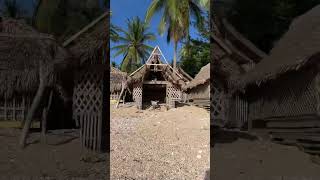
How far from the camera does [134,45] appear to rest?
4.37 metres

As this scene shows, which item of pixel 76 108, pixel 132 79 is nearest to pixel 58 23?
pixel 76 108

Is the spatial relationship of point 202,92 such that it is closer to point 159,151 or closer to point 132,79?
point 132,79

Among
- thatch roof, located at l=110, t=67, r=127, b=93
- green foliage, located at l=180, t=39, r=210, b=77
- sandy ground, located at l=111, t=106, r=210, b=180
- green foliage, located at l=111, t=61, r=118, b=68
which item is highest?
green foliage, located at l=180, t=39, r=210, b=77

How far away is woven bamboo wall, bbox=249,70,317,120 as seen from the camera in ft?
10.8

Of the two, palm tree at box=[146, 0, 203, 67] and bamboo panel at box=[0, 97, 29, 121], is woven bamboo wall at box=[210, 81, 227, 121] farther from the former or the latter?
bamboo panel at box=[0, 97, 29, 121]

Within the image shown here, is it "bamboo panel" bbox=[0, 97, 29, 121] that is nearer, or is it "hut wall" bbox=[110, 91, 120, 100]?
"bamboo panel" bbox=[0, 97, 29, 121]

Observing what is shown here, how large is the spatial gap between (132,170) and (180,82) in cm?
146

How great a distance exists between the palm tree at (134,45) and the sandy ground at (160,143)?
0.63 metres

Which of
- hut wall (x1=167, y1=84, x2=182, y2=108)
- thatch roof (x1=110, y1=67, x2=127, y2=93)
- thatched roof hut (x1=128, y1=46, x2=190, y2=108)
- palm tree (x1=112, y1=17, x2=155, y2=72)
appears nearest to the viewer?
palm tree (x1=112, y1=17, x2=155, y2=72)

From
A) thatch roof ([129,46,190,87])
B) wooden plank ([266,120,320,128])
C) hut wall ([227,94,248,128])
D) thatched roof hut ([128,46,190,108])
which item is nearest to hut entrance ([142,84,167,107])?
thatched roof hut ([128,46,190,108])

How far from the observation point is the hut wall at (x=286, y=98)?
3.28 m

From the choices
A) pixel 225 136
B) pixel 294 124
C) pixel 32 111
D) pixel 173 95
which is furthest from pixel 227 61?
pixel 32 111

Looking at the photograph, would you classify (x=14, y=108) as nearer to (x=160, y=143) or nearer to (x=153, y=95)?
(x=153, y=95)

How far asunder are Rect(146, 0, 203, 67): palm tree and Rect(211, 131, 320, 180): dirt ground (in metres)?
1.40
